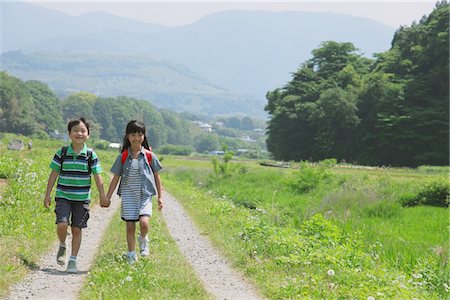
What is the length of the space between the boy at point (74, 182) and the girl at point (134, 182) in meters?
0.39

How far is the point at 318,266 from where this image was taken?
10477 mm

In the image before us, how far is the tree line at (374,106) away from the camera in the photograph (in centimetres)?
6312

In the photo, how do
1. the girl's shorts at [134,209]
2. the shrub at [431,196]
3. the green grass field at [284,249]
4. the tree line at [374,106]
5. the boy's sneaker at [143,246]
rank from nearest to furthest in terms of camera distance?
the green grass field at [284,249]
the girl's shorts at [134,209]
the boy's sneaker at [143,246]
the shrub at [431,196]
the tree line at [374,106]

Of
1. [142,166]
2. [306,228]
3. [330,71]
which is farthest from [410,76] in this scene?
[142,166]

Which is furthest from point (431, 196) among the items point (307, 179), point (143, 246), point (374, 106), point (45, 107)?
point (45, 107)

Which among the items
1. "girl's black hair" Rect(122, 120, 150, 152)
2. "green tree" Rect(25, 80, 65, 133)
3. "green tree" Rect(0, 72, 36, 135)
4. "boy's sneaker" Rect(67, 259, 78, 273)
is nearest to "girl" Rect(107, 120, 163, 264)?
"girl's black hair" Rect(122, 120, 150, 152)

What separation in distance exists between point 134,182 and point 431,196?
54.8 feet

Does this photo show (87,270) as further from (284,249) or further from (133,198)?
(284,249)

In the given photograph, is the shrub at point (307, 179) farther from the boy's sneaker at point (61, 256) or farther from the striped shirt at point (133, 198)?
the boy's sneaker at point (61, 256)

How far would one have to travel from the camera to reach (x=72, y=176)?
32.8ft

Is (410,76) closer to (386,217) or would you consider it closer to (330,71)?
(330,71)

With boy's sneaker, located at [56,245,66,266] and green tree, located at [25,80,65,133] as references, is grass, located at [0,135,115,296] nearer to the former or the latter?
boy's sneaker, located at [56,245,66,266]

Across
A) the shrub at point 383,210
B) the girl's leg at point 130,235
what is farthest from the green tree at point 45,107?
the girl's leg at point 130,235

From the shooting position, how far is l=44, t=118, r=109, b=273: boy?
32.8 feet
